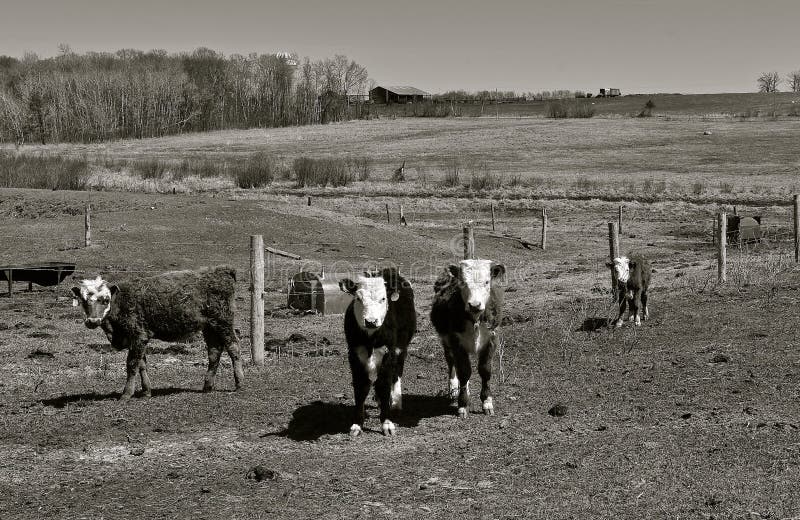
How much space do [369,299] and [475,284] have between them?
131 cm

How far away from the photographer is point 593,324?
667 inches

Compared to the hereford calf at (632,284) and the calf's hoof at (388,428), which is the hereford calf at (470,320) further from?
the hereford calf at (632,284)

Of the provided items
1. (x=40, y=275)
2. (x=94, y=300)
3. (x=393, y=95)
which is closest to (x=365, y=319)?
(x=94, y=300)

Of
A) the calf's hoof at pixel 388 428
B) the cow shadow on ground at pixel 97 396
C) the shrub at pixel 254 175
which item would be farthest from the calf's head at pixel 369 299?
the shrub at pixel 254 175

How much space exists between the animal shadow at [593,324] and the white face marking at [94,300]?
27.2ft

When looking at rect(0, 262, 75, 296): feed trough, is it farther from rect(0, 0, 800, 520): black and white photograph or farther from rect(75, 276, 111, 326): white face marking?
rect(75, 276, 111, 326): white face marking

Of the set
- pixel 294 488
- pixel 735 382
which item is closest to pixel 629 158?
pixel 735 382

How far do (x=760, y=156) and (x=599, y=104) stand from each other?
58.0m

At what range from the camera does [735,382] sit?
468 inches

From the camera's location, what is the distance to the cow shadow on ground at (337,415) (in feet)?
32.8

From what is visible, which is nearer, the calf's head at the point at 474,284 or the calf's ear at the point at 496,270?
the calf's head at the point at 474,284

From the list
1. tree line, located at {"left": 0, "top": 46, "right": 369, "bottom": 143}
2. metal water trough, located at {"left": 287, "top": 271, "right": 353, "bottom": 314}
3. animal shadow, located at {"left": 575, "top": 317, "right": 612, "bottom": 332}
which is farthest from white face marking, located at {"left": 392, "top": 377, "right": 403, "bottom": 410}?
tree line, located at {"left": 0, "top": 46, "right": 369, "bottom": 143}

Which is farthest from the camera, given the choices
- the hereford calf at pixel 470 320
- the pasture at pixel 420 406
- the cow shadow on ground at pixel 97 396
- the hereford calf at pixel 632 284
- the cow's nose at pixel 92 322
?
the hereford calf at pixel 632 284

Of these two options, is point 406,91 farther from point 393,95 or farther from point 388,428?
point 388,428
